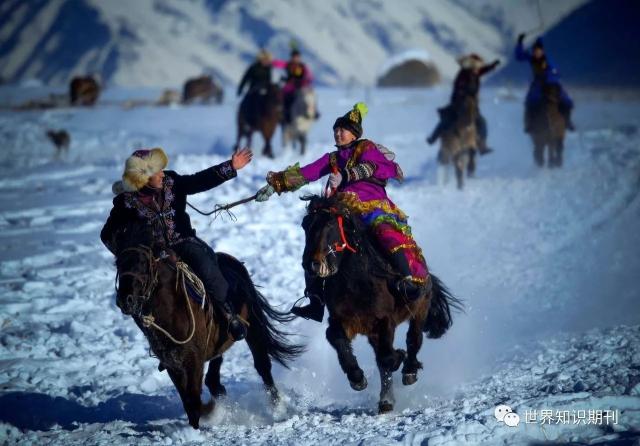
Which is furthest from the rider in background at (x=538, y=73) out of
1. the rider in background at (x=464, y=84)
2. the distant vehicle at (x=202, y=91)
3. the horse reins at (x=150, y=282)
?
the distant vehicle at (x=202, y=91)

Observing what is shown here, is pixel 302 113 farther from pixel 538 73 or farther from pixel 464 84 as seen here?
pixel 538 73

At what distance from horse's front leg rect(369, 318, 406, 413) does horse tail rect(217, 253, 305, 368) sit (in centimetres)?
101

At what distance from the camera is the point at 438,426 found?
4.56m

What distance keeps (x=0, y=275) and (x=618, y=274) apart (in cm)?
783

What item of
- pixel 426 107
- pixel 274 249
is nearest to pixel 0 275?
pixel 274 249

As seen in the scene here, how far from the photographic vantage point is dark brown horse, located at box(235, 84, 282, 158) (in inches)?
646

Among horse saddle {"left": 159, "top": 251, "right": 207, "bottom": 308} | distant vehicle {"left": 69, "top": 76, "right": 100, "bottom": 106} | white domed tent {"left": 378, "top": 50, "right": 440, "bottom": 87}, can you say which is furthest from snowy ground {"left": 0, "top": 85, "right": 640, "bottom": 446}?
white domed tent {"left": 378, "top": 50, "right": 440, "bottom": 87}

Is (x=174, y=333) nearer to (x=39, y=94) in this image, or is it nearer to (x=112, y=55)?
(x=39, y=94)

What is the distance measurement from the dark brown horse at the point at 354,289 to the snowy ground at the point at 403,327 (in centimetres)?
43

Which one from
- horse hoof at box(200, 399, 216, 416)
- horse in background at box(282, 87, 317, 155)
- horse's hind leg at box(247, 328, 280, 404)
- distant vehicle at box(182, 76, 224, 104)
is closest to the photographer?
horse hoof at box(200, 399, 216, 416)

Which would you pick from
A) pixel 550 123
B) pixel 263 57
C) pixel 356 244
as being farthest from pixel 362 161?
pixel 263 57

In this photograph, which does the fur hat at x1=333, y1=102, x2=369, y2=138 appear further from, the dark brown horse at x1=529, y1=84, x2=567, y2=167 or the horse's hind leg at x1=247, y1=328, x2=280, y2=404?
the dark brown horse at x1=529, y1=84, x2=567, y2=167

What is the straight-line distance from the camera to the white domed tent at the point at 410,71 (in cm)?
4144

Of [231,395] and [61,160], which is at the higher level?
[61,160]
